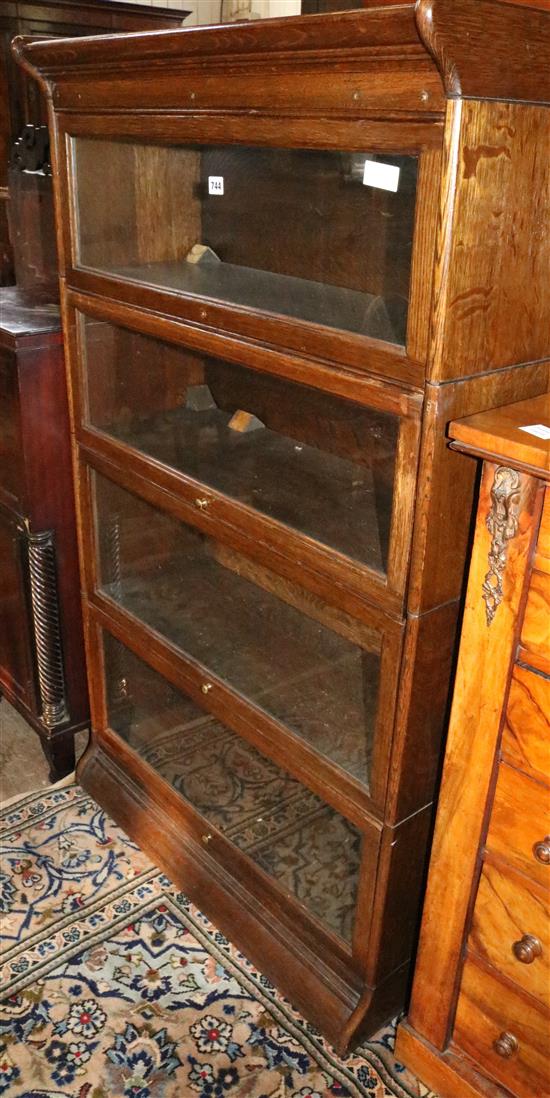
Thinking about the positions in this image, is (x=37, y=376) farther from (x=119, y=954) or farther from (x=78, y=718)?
(x=119, y=954)

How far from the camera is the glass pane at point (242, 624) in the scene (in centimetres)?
142

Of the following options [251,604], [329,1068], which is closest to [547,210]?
[251,604]

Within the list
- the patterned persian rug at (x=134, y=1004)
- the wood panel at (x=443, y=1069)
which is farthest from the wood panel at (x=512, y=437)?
the patterned persian rug at (x=134, y=1004)

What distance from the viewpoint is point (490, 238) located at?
1025 mm

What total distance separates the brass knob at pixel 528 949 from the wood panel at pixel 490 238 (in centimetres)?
76

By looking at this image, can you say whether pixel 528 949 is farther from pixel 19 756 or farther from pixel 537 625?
pixel 19 756

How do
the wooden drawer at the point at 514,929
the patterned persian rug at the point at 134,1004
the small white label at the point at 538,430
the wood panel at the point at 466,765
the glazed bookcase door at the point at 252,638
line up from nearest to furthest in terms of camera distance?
1. the small white label at the point at 538,430
2. the wood panel at the point at 466,765
3. the wooden drawer at the point at 514,929
4. the glazed bookcase door at the point at 252,638
5. the patterned persian rug at the point at 134,1004

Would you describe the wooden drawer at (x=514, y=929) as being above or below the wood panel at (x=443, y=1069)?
above

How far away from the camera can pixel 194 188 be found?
153 centimetres

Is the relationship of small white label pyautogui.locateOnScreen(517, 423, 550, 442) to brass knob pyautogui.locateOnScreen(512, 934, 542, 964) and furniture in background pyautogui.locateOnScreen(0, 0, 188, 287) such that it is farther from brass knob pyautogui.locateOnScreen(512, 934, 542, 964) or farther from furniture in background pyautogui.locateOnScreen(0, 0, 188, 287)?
furniture in background pyautogui.locateOnScreen(0, 0, 188, 287)

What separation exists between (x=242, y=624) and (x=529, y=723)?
641mm

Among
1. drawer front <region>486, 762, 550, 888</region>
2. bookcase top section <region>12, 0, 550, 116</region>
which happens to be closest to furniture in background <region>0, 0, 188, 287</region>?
bookcase top section <region>12, 0, 550, 116</region>

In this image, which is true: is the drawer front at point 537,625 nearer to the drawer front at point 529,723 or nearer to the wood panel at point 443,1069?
the drawer front at point 529,723

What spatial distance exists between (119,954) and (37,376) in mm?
1126
